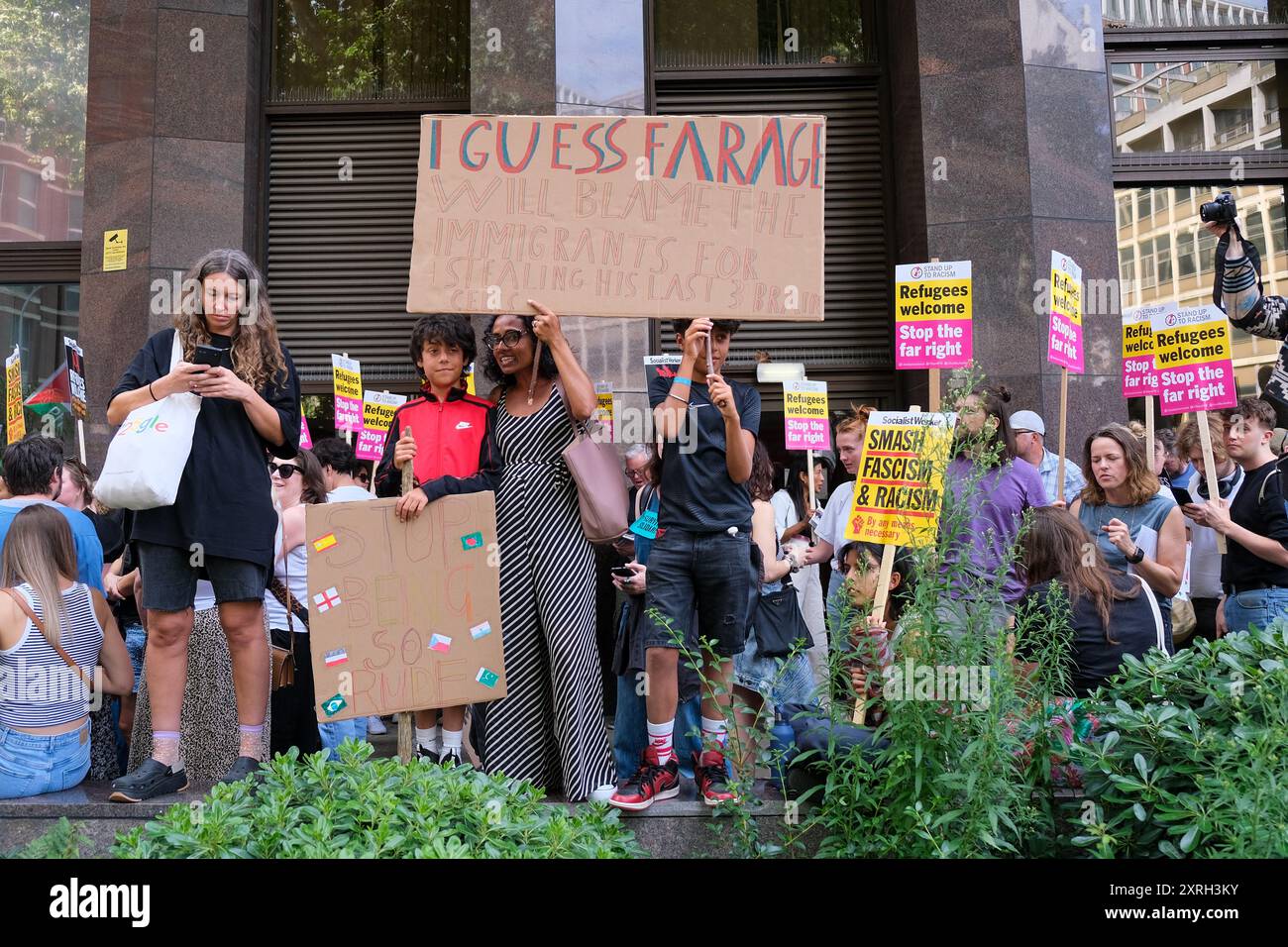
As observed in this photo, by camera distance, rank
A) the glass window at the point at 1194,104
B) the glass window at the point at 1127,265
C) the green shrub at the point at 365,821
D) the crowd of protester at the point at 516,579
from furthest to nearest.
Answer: the glass window at the point at 1194,104, the glass window at the point at 1127,265, the crowd of protester at the point at 516,579, the green shrub at the point at 365,821

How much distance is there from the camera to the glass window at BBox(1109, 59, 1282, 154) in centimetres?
997

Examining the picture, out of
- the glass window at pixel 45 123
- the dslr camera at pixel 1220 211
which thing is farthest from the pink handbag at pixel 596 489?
the glass window at pixel 45 123

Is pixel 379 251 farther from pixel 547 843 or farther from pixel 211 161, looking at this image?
pixel 547 843

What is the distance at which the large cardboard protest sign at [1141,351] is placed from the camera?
7230 mm

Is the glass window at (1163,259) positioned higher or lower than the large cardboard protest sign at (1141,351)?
higher

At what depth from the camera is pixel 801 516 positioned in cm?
981

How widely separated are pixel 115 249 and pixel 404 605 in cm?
643

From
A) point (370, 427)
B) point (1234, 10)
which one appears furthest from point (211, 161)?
point (1234, 10)

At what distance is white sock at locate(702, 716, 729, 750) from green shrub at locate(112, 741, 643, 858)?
30.7 inches

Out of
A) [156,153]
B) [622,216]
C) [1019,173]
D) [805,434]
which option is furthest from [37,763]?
[1019,173]

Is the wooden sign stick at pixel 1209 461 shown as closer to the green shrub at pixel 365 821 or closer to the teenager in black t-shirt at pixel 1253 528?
the teenager in black t-shirt at pixel 1253 528

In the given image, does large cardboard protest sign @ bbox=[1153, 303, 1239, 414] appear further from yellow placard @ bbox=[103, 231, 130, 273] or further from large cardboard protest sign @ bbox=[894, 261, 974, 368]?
yellow placard @ bbox=[103, 231, 130, 273]

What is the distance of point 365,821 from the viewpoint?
3420 millimetres

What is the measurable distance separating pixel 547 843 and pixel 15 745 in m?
2.56
